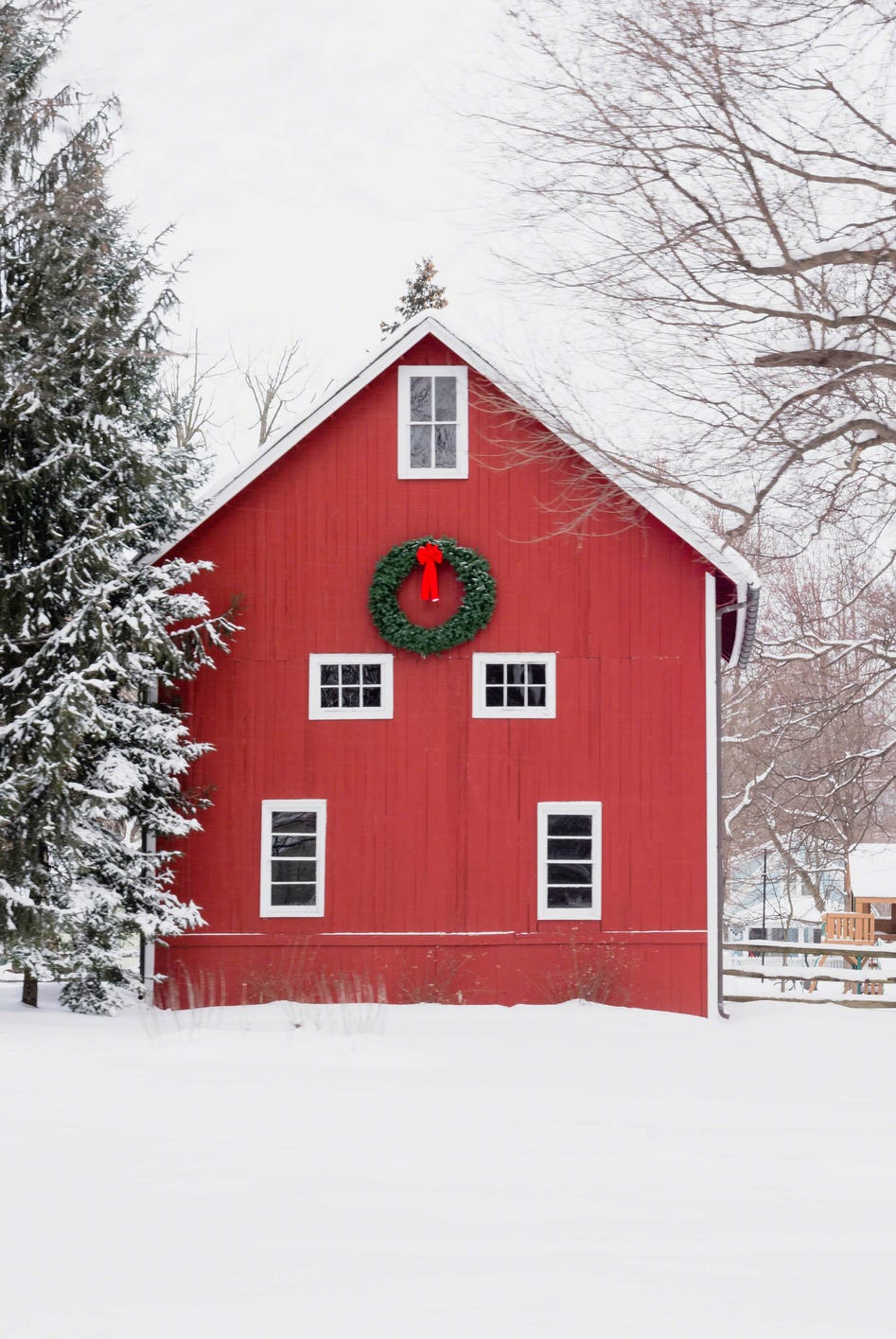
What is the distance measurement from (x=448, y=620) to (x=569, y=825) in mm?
2595

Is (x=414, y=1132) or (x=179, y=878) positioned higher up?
(x=179, y=878)

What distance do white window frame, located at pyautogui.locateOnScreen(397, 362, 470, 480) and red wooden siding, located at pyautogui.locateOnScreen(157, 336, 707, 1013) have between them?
0.11 metres

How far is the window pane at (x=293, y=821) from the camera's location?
15.6m

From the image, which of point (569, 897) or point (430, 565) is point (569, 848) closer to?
point (569, 897)

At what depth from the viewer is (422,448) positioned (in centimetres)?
1594

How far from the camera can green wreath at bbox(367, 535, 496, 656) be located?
15539mm

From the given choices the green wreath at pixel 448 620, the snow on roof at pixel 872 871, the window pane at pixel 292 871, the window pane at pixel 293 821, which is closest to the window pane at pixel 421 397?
the green wreath at pixel 448 620

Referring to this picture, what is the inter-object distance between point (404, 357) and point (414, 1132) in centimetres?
1013

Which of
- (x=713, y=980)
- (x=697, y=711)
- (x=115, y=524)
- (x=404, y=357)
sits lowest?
(x=713, y=980)

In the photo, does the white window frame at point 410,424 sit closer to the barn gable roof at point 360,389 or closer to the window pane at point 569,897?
the barn gable roof at point 360,389

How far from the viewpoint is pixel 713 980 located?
15383 mm

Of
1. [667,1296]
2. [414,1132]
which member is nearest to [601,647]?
[414,1132]

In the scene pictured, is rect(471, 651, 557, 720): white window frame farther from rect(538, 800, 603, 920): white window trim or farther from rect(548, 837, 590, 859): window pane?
rect(548, 837, 590, 859): window pane

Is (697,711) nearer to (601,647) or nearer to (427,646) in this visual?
(601,647)
